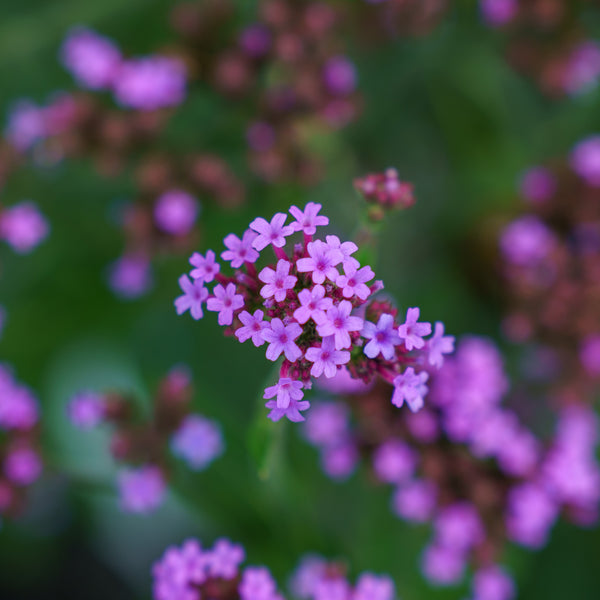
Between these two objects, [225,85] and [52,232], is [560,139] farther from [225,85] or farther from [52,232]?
[52,232]

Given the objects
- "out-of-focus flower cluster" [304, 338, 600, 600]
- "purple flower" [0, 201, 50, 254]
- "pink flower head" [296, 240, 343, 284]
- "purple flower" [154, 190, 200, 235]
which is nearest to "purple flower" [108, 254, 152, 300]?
"purple flower" [154, 190, 200, 235]

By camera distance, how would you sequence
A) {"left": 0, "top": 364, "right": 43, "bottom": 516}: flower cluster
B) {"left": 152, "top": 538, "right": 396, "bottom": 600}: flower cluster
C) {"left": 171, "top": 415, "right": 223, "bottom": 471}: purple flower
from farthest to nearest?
{"left": 0, "top": 364, "right": 43, "bottom": 516}: flower cluster, {"left": 171, "top": 415, "right": 223, "bottom": 471}: purple flower, {"left": 152, "top": 538, "right": 396, "bottom": 600}: flower cluster

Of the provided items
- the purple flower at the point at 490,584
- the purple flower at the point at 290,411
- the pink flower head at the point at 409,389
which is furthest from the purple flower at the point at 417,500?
the purple flower at the point at 290,411

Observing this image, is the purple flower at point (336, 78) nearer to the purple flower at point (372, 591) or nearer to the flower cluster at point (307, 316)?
the flower cluster at point (307, 316)

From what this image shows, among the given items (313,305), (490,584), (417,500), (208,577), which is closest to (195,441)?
(208,577)

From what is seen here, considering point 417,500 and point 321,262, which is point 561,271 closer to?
point 417,500

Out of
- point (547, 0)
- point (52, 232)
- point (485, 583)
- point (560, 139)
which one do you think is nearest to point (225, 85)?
point (52, 232)

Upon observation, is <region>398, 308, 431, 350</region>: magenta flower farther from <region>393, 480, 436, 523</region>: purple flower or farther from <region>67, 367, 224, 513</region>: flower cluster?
<region>393, 480, 436, 523</region>: purple flower
